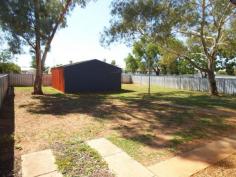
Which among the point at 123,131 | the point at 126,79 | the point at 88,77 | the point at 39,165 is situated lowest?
the point at 39,165

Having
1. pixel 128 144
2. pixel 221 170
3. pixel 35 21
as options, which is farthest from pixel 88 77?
pixel 221 170

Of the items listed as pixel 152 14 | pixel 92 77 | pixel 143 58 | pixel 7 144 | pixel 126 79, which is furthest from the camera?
pixel 143 58

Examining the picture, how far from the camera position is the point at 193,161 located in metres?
4.61

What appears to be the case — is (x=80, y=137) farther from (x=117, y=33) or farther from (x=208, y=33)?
(x=208, y=33)

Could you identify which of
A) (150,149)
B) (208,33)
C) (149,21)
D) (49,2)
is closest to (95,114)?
(150,149)

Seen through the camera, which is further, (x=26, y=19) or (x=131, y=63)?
(x=131, y=63)

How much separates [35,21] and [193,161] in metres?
13.9

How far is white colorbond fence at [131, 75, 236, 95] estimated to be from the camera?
1750 cm

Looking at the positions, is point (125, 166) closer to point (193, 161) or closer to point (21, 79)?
point (193, 161)

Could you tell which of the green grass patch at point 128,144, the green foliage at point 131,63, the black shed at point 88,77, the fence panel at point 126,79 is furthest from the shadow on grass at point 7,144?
the green foliage at point 131,63

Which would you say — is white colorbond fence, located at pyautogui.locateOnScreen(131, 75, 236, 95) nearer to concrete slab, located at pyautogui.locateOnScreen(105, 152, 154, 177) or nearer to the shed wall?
the shed wall

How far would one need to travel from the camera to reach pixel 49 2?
54.3 feet

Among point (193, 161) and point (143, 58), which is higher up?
Answer: point (143, 58)

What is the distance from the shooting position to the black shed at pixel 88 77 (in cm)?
1981
